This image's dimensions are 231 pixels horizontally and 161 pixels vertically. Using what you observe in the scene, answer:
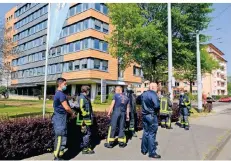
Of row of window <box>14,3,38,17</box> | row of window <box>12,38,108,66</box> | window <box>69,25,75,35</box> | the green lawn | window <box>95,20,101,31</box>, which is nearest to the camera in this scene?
the green lawn

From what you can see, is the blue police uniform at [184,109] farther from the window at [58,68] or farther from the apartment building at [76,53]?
the window at [58,68]

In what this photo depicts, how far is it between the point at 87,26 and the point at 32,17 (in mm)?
20998

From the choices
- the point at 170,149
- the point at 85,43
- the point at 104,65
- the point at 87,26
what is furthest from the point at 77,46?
the point at 170,149

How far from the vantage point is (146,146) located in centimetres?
655

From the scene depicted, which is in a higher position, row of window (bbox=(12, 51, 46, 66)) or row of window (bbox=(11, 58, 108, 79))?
row of window (bbox=(12, 51, 46, 66))

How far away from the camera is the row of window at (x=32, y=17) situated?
1923 inches

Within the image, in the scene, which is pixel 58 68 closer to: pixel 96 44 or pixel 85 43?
pixel 85 43

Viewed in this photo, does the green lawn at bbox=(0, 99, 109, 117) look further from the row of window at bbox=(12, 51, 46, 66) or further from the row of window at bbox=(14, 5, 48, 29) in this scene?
the row of window at bbox=(14, 5, 48, 29)

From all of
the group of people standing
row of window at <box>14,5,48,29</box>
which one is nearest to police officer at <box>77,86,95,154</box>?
the group of people standing

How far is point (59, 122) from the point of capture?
5750 mm

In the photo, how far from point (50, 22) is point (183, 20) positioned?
463 inches

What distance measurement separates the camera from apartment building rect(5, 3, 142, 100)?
36.8 metres

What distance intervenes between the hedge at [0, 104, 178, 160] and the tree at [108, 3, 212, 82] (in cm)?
1062

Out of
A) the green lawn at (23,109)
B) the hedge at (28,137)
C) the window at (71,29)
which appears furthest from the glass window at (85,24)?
the hedge at (28,137)
